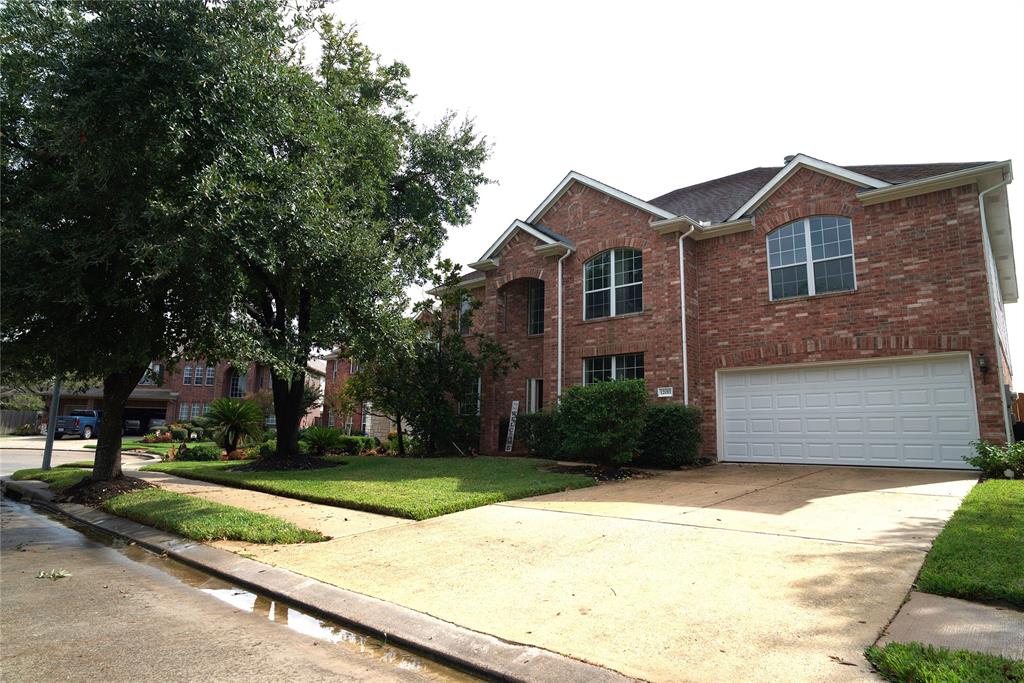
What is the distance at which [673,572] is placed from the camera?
4.94 metres

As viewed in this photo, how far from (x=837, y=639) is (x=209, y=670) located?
147 inches

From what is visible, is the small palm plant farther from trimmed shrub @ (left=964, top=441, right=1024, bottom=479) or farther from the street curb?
trimmed shrub @ (left=964, top=441, right=1024, bottom=479)

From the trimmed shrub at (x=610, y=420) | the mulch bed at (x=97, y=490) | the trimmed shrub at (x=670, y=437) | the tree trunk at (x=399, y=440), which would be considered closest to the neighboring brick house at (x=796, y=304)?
the trimmed shrub at (x=670, y=437)

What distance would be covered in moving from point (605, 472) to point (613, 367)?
4.63 meters

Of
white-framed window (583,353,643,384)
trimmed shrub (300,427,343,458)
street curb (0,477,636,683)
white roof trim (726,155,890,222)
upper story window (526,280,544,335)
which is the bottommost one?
street curb (0,477,636,683)

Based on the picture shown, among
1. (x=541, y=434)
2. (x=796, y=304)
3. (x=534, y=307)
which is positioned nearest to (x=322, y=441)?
(x=541, y=434)

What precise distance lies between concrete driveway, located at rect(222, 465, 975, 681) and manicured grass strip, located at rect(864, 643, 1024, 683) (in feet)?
0.43

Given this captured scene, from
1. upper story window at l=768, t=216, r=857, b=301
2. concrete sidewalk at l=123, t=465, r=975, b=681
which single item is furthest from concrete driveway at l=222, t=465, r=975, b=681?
upper story window at l=768, t=216, r=857, b=301

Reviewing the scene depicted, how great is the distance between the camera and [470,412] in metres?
18.6

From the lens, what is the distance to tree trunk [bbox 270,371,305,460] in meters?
15.1

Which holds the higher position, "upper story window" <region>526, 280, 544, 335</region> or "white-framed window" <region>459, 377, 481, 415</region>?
"upper story window" <region>526, 280, 544, 335</region>

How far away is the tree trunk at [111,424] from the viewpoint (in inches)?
422

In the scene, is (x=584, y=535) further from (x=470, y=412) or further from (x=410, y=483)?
(x=470, y=412)

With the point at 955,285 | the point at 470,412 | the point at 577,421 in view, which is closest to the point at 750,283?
the point at 955,285
